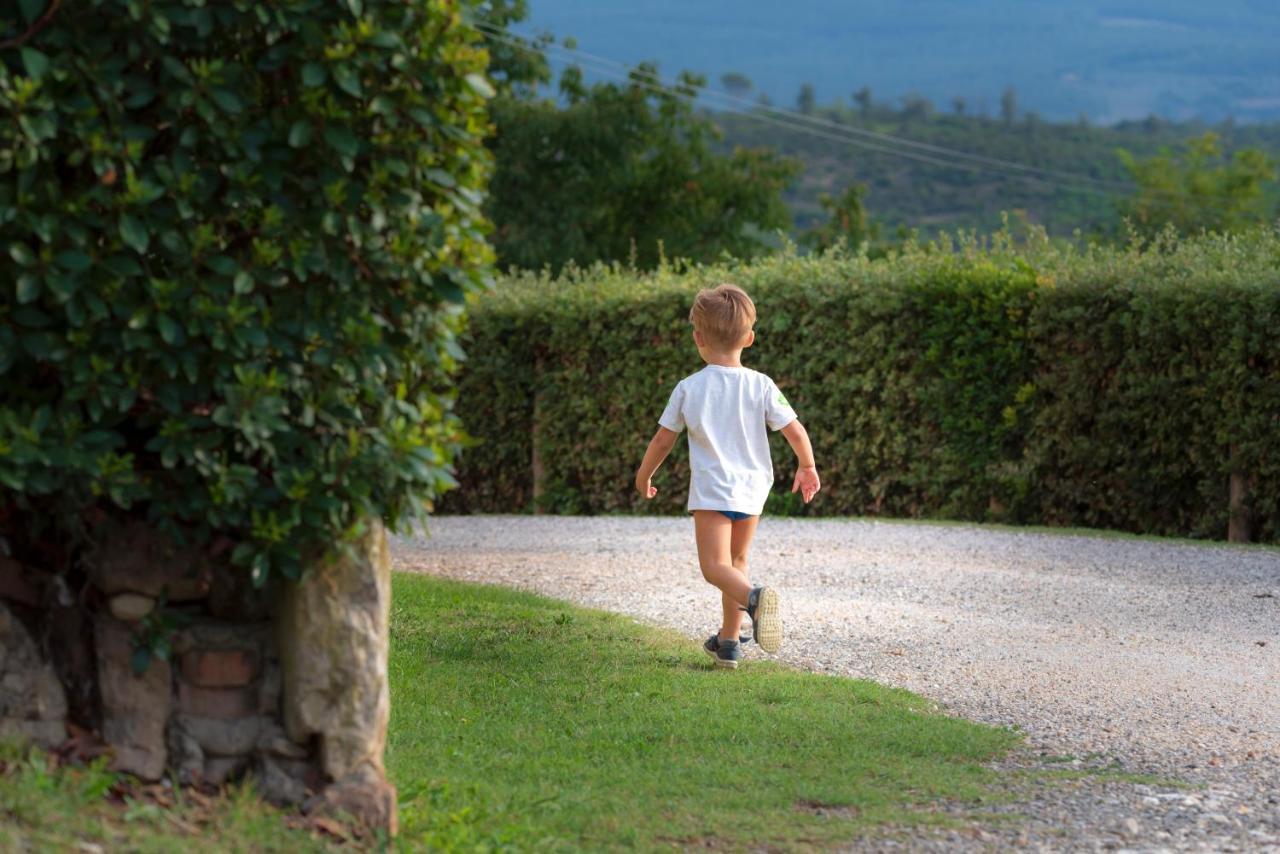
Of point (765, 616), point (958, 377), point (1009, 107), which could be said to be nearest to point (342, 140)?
point (765, 616)

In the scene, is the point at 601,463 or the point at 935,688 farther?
the point at 601,463

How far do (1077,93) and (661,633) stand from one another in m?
180

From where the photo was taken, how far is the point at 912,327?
1257cm

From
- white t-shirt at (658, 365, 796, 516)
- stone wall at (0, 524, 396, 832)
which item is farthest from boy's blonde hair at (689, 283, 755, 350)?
stone wall at (0, 524, 396, 832)

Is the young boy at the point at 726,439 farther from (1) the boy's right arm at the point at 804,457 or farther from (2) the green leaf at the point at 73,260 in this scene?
(2) the green leaf at the point at 73,260

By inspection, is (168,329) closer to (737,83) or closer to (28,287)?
(28,287)

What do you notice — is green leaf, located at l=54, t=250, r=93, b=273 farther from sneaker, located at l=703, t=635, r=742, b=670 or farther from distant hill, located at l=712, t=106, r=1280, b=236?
distant hill, located at l=712, t=106, r=1280, b=236

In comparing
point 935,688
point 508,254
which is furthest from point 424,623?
point 508,254

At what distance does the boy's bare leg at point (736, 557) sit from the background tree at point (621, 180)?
85.5ft

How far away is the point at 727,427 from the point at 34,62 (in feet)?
11.8

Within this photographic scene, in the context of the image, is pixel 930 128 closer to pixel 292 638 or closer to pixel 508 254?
pixel 508 254

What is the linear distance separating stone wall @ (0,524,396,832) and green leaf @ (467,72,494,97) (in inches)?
44.1

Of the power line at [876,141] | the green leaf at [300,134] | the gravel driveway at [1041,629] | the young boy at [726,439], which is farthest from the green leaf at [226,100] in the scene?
the power line at [876,141]

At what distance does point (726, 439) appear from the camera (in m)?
6.20
